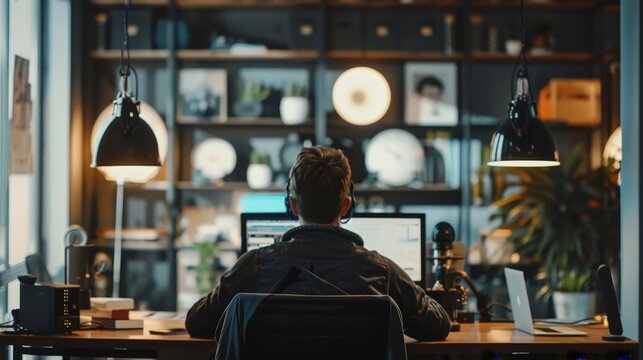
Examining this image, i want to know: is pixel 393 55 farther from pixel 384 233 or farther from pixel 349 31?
pixel 384 233

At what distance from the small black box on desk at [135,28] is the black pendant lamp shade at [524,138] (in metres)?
3.56

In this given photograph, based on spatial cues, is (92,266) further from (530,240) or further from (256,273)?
(530,240)

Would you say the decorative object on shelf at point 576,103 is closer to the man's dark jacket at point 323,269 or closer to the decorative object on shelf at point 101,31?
the decorative object on shelf at point 101,31

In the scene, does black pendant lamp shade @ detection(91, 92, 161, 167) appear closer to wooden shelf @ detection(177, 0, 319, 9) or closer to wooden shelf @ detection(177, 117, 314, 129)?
wooden shelf @ detection(177, 117, 314, 129)

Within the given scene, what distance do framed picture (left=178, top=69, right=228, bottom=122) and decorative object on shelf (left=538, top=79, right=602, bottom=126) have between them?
221cm

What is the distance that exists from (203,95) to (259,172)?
656 millimetres

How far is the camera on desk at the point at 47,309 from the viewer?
323cm

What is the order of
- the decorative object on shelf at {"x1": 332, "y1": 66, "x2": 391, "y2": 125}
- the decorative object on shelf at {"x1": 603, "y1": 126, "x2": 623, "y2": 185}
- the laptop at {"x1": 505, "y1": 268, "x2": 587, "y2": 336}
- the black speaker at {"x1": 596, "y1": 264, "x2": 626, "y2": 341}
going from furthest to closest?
the decorative object on shelf at {"x1": 332, "y1": 66, "x2": 391, "y2": 125}, the decorative object on shelf at {"x1": 603, "y1": 126, "x2": 623, "y2": 185}, the laptop at {"x1": 505, "y1": 268, "x2": 587, "y2": 336}, the black speaker at {"x1": 596, "y1": 264, "x2": 626, "y2": 341}

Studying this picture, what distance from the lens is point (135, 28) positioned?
6465 millimetres

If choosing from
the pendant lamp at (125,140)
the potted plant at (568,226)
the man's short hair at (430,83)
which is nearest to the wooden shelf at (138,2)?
the man's short hair at (430,83)

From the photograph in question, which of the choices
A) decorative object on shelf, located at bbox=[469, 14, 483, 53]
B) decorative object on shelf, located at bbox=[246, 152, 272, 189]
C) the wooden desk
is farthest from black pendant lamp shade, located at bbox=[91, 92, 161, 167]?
decorative object on shelf, located at bbox=[469, 14, 483, 53]

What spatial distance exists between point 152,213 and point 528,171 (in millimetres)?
2578

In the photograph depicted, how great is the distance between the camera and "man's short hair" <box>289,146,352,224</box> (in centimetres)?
275

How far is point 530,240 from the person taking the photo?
594 cm
